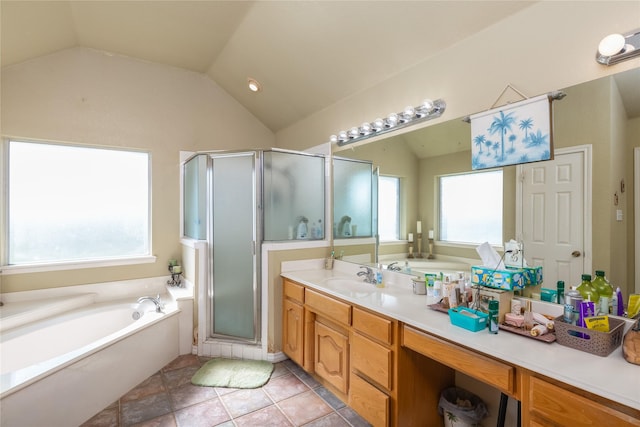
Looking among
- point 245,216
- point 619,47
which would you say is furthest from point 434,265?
point 245,216

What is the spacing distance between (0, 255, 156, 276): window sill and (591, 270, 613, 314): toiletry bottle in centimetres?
371

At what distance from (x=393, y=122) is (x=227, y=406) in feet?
7.81

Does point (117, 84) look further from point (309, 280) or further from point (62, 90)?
point (309, 280)

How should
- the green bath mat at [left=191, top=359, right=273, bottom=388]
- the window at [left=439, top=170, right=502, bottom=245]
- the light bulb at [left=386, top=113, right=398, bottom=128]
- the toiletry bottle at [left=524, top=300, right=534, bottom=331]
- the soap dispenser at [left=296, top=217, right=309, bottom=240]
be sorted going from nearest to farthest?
the toiletry bottle at [left=524, top=300, right=534, bottom=331] → the window at [left=439, top=170, right=502, bottom=245] → the light bulb at [left=386, top=113, right=398, bottom=128] → the green bath mat at [left=191, top=359, right=273, bottom=388] → the soap dispenser at [left=296, top=217, right=309, bottom=240]

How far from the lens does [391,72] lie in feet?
7.45

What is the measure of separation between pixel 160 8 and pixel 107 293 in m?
2.77

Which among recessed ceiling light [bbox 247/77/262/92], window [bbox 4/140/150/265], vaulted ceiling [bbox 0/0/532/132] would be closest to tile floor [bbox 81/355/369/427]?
window [bbox 4/140/150/265]

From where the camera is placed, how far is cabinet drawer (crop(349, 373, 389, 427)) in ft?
5.39

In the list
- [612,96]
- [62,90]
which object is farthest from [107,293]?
[612,96]

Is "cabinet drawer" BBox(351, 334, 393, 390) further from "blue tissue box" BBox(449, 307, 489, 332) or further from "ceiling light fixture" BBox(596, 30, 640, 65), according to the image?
"ceiling light fixture" BBox(596, 30, 640, 65)

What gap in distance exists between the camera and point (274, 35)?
250 centimetres

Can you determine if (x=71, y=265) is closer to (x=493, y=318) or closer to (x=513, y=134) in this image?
(x=493, y=318)

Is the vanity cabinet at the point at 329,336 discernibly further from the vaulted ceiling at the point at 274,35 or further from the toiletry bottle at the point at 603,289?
the vaulted ceiling at the point at 274,35

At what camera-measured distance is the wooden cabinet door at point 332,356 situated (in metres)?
1.99
